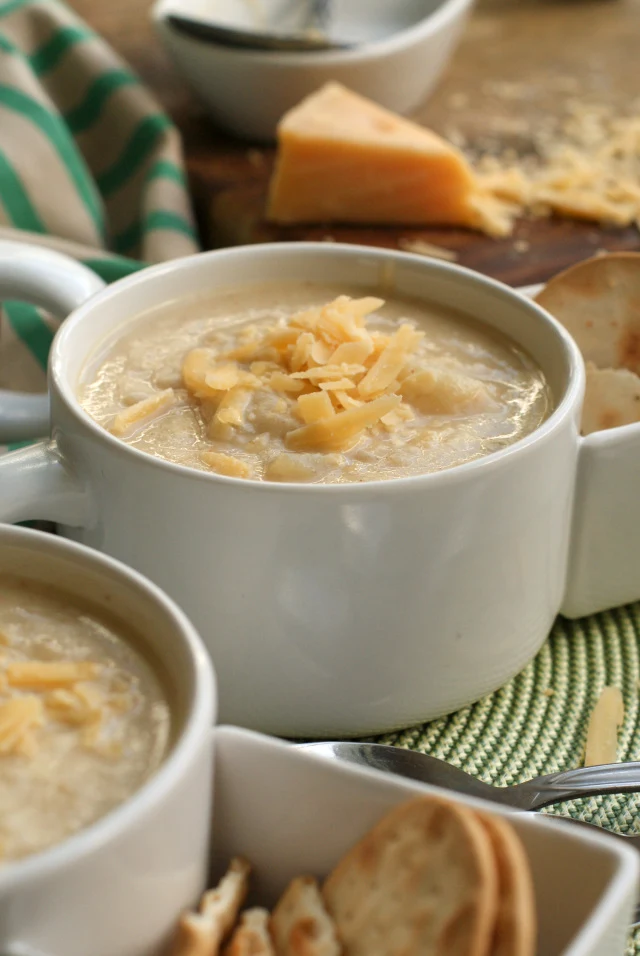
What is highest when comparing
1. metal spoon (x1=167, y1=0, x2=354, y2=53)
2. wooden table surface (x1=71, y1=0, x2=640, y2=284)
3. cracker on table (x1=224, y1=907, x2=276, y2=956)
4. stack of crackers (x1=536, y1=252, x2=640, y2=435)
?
cracker on table (x1=224, y1=907, x2=276, y2=956)

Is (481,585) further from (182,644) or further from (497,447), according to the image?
(182,644)

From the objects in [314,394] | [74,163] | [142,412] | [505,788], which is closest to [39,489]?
[142,412]

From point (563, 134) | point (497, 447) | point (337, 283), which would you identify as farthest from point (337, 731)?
point (563, 134)

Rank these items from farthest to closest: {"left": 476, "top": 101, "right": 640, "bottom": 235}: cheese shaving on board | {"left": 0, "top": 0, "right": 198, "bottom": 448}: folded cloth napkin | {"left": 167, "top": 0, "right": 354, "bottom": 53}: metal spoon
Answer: {"left": 167, "top": 0, "right": 354, "bottom": 53}: metal spoon → {"left": 476, "top": 101, "right": 640, "bottom": 235}: cheese shaving on board → {"left": 0, "top": 0, "right": 198, "bottom": 448}: folded cloth napkin

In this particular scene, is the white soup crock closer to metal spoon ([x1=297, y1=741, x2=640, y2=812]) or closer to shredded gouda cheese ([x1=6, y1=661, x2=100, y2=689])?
shredded gouda cheese ([x1=6, y1=661, x2=100, y2=689])

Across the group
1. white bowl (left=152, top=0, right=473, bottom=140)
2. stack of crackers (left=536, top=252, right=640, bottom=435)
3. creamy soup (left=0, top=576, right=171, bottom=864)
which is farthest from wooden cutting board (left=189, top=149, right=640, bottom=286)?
creamy soup (left=0, top=576, right=171, bottom=864)

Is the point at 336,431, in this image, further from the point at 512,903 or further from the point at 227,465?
the point at 512,903

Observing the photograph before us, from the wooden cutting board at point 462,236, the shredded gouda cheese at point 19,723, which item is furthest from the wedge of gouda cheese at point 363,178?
the shredded gouda cheese at point 19,723

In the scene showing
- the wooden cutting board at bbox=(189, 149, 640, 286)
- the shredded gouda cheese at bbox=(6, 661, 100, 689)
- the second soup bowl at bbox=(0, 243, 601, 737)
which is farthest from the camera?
the wooden cutting board at bbox=(189, 149, 640, 286)
